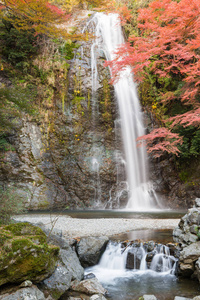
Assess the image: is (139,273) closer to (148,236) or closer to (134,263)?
(134,263)

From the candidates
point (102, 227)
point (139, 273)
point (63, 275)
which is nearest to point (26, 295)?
point (63, 275)

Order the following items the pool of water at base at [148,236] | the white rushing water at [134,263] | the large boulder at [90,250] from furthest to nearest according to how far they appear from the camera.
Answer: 1. the pool of water at base at [148,236]
2. the large boulder at [90,250]
3. the white rushing water at [134,263]

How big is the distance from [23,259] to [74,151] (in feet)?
32.6

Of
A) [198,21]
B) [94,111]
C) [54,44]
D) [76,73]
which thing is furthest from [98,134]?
[198,21]

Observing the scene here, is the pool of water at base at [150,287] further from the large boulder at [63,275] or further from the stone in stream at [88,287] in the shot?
the large boulder at [63,275]

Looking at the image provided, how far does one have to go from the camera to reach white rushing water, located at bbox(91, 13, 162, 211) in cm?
1206

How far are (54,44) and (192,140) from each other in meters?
10.6

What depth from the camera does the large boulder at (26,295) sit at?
2779 mm

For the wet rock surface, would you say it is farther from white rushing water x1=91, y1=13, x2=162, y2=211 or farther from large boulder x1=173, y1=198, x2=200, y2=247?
white rushing water x1=91, y1=13, x2=162, y2=211

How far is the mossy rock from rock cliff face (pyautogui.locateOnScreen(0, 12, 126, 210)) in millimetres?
8098

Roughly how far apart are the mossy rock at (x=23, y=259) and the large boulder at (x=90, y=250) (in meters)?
1.43

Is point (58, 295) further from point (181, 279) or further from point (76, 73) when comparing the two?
point (76, 73)

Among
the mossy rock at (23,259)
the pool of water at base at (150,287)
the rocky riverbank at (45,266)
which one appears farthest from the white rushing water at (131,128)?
the mossy rock at (23,259)

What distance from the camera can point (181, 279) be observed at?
14.0 feet
